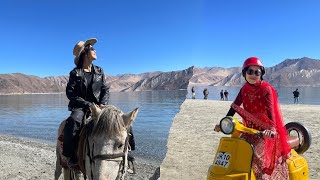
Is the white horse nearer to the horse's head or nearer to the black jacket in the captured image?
the horse's head

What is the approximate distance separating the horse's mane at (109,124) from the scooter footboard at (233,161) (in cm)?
116

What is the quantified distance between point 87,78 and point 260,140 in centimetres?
269

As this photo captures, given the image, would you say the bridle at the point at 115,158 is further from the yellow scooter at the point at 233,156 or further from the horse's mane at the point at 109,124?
the yellow scooter at the point at 233,156

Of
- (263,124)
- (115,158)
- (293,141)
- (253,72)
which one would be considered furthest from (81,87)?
(293,141)

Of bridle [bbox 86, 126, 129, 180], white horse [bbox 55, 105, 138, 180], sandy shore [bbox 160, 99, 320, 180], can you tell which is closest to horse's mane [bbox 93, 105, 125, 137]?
white horse [bbox 55, 105, 138, 180]

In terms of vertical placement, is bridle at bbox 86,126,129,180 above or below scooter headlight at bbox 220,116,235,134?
below

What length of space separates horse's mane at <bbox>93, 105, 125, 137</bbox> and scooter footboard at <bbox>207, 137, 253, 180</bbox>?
45.8 inches

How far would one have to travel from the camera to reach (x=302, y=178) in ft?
14.9

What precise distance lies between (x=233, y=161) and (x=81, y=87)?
2562 millimetres

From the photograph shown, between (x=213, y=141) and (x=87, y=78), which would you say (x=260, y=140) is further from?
(x=213, y=141)

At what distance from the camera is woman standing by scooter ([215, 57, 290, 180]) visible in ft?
13.4

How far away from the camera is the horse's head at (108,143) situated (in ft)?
12.3

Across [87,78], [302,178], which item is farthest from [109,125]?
[302,178]

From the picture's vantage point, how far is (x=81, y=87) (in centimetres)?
523
